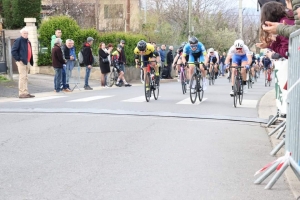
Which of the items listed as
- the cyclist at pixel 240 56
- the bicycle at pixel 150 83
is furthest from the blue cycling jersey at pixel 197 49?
the bicycle at pixel 150 83

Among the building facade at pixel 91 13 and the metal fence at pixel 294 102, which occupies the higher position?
the building facade at pixel 91 13

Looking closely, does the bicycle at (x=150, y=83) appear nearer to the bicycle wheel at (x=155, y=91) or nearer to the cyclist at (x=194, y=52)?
the bicycle wheel at (x=155, y=91)

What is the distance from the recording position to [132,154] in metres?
7.77

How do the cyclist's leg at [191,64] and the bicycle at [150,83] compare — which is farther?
the cyclist's leg at [191,64]

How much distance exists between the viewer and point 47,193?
570cm

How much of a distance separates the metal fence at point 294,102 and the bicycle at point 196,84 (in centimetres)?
937

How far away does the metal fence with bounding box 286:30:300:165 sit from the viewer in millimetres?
5730

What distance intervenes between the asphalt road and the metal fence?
0.46 m

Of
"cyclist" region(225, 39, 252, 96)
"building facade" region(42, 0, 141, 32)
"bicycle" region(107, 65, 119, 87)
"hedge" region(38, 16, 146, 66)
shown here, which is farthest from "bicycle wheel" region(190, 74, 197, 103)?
"building facade" region(42, 0, 141, 32)

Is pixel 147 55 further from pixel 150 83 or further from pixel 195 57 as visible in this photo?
pixel 195 57

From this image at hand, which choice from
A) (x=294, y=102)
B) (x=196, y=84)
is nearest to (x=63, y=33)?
(x=196, y=84)

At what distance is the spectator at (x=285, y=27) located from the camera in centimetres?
598

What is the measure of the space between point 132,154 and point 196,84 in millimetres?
8417

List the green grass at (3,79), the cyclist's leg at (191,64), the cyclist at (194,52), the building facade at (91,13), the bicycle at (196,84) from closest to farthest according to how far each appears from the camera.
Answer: the bicycle at (196,84), the cyclist at (194,52), the cyclist's leg at (191,64), the green grass at (3,79), the building facade at (91,13)
